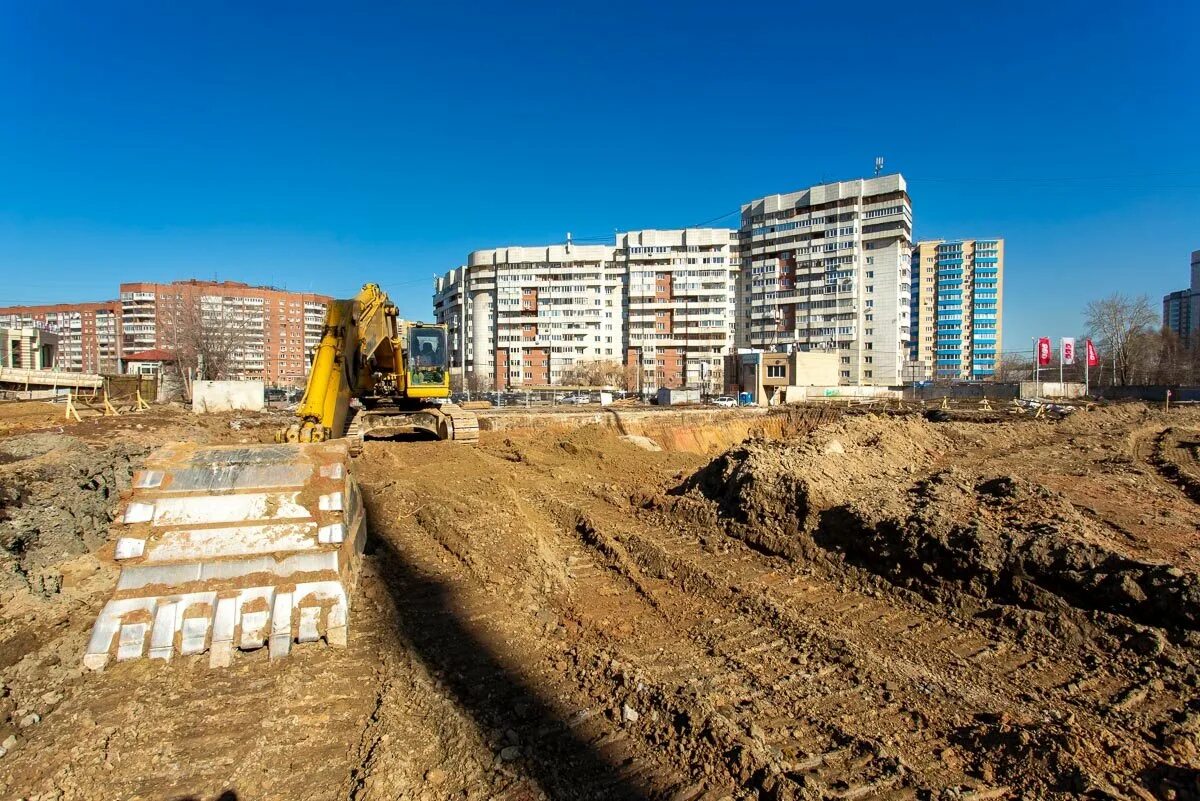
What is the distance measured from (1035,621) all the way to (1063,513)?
289 centimetres

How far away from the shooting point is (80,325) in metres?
122

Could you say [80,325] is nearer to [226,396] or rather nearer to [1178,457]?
[226,396]

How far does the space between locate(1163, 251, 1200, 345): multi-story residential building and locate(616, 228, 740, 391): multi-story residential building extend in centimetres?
6938

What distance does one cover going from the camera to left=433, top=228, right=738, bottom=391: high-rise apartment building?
8462 cm

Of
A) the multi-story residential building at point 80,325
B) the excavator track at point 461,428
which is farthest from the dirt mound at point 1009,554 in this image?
the multi-story residential building at point 80,325

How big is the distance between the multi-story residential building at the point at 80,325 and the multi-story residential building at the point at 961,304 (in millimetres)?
144059

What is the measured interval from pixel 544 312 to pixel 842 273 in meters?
38.7

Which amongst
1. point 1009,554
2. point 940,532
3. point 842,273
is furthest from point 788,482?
point 842,273

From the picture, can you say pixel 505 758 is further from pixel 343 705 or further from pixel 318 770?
pixel 343 705

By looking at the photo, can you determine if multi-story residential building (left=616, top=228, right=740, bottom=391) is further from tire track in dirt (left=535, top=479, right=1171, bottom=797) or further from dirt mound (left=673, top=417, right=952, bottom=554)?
tire track in dirt (left=535, top=479, right=1171, bottom=797)

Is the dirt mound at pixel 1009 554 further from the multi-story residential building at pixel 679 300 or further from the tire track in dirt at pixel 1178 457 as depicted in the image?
the multi-story residential building at pixel 679 300

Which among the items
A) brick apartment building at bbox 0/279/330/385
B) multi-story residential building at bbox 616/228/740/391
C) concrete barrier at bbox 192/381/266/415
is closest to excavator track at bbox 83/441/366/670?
concrete barrier at bbox 192/381/266/415

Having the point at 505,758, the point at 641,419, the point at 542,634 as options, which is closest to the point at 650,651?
the point at 542,634

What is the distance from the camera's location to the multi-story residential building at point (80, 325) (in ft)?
379
